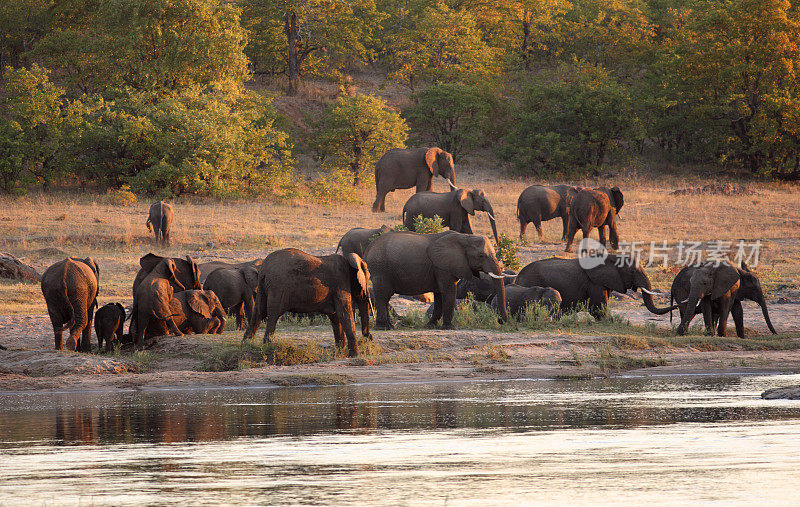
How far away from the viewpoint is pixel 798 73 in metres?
50.4

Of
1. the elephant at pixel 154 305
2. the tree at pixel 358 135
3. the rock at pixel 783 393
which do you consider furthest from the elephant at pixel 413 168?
the rock at pixel 783 393

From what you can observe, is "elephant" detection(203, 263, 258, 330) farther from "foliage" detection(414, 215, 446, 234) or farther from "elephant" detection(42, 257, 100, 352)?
"foliage" detection(414, 215, 446, 234)

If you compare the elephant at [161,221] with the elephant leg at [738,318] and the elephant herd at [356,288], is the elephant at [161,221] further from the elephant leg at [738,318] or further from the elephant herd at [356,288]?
the elephant leg at [738,318]

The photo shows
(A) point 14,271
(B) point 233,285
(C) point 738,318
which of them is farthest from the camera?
(A) point 14,271

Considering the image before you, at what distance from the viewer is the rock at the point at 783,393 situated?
11.8 metres

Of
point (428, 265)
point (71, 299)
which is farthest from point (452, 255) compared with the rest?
point (71, 299)

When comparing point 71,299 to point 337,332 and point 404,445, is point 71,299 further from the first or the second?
point 404,445

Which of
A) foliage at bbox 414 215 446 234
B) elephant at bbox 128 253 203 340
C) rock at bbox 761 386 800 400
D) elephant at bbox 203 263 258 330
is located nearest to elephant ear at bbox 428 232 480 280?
elephant at bbox 203 263 258 330

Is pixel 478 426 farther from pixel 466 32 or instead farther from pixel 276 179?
pixel 466 32

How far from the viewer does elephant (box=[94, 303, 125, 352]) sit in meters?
15.8

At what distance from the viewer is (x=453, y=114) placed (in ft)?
178

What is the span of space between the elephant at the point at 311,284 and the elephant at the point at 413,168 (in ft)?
67.7

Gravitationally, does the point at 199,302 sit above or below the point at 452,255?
below

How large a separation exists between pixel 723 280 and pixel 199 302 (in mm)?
8011
